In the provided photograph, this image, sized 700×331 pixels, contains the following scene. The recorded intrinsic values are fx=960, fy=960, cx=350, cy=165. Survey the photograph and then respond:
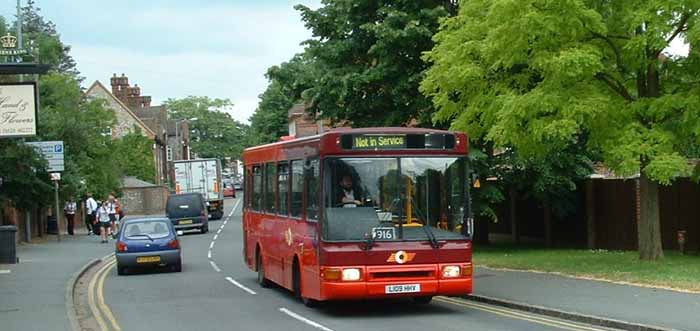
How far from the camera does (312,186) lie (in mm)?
15492

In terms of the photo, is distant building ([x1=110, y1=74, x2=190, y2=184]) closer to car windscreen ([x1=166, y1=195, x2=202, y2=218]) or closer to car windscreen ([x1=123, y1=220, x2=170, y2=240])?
car windscreen ([x1=166, y1=195, x2=202, y2=218])

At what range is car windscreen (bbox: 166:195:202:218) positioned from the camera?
47.3 meters

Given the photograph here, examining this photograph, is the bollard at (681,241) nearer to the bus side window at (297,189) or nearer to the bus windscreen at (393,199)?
the bus windscreen at (393,199)

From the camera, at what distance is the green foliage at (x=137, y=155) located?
83250 millimetres

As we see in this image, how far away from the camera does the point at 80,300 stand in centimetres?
1986

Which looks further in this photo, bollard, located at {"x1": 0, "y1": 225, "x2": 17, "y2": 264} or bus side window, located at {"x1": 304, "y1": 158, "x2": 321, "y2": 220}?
bollard, located at {"x1": 0, "y1": 225, "x2": 17, "y2": 264}

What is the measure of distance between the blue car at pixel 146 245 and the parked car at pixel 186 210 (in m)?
21.0

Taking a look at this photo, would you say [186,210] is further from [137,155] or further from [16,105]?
[137,155]

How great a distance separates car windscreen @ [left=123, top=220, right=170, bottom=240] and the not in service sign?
5.96 metres

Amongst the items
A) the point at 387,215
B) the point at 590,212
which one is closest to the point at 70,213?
the point at 590,212

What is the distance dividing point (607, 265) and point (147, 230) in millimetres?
12320

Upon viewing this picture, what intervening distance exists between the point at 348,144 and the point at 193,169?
47075 millimetres

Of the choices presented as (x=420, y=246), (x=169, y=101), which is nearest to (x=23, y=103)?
(x=420, y=246)

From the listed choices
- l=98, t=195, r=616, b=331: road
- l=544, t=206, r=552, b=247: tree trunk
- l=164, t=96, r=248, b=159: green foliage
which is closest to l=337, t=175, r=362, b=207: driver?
l=98, t=195, r=616, b=331: road
